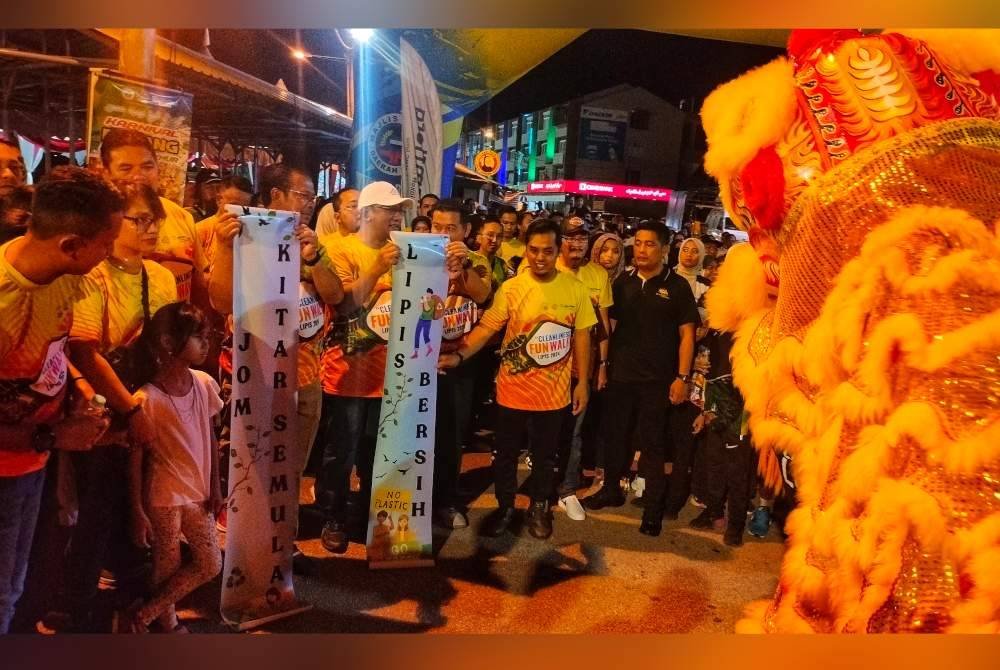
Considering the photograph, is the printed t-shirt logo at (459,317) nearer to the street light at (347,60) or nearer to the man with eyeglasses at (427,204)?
the man with eyeglasses at (427,204)

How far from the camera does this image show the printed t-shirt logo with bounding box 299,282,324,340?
2838 mm

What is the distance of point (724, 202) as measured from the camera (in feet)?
6.53

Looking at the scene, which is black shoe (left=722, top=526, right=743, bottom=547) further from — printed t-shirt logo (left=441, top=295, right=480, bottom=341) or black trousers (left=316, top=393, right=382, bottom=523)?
black trousers (left=316, top=393, right=382, bottom=523)

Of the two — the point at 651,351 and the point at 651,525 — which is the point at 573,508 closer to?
the point at 651,525

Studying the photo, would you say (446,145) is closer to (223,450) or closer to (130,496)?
(223,450)

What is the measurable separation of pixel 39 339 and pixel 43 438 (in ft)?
1.02

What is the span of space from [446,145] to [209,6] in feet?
2.81

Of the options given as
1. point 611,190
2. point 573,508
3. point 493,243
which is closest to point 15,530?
point 611,190

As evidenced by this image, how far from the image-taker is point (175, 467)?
231cm

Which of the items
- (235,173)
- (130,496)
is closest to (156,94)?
(235,173)

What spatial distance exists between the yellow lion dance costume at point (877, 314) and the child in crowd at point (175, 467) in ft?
5.68

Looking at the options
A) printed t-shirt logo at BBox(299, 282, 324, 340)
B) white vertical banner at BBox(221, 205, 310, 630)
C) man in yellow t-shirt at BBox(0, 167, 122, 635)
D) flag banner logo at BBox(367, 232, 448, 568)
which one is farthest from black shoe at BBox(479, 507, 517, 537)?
man in yellow t-shirt at BBox(0, 167, 122, 635)

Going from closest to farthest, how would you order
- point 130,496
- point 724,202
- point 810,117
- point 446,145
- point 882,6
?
point 810,117 → point 724,202 → point 882,6 → point 130,496 → point 446,145

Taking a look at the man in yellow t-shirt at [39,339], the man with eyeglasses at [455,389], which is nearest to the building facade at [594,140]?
the man with eyeglasses at [455,389]
